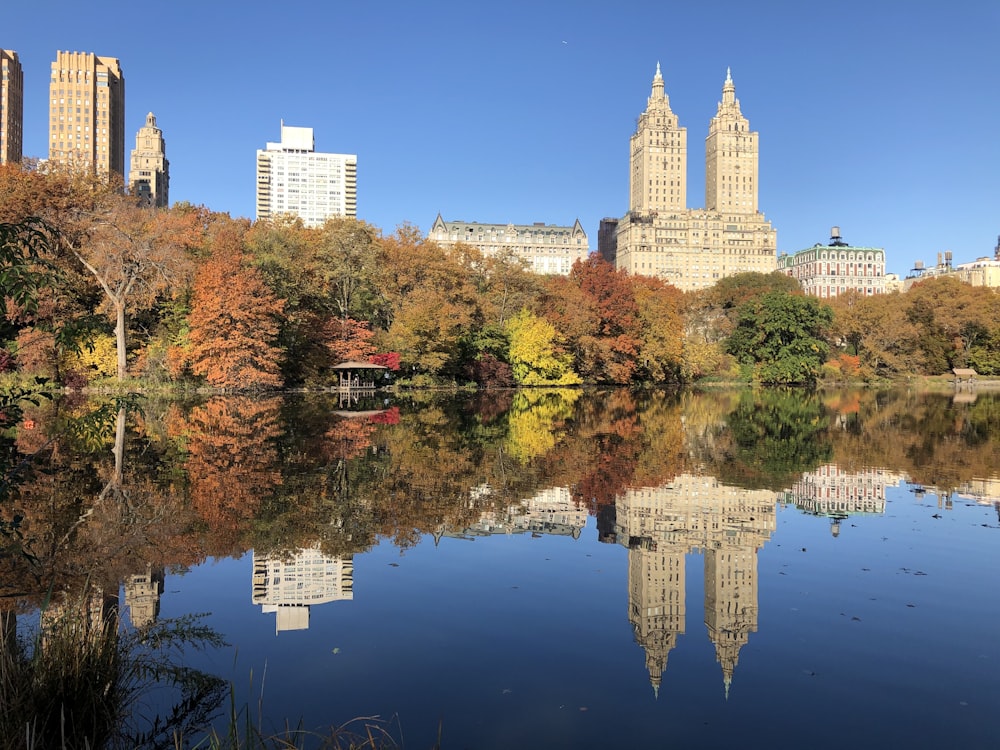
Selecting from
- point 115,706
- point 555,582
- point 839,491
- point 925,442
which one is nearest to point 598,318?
point 925,442

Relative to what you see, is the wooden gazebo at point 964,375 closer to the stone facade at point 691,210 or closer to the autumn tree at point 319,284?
the autumn tree at point 319,284

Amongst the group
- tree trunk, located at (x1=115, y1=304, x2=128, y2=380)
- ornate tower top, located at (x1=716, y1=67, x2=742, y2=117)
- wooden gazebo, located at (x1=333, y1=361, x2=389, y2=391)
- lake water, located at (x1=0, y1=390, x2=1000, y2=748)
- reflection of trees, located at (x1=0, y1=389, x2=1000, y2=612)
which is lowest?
lake water, located at (x1=0, y1=390, x2=1000, y2=748)

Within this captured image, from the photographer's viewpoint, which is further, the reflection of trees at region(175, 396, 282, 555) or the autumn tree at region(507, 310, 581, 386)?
the autumn tree at region(507, 310, 581, 386)

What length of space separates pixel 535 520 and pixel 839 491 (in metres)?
6.05

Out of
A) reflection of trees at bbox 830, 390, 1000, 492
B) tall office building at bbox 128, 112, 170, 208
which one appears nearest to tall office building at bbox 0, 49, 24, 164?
tall office building at bbox 128, 112, 170, 208

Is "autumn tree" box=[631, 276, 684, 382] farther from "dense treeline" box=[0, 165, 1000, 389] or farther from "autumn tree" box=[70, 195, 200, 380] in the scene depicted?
"autumn tree" box=[70, 195, 200, 380]

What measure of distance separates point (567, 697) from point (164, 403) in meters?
28.3

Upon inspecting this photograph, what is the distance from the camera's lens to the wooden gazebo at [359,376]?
40.6 meters

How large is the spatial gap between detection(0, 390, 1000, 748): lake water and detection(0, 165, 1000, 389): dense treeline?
11725mm

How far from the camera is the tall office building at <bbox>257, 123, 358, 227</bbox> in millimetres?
171000

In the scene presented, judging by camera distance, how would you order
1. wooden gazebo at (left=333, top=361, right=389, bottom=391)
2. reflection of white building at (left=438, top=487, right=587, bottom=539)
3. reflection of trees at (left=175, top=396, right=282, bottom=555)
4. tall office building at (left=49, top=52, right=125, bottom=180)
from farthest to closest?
tall office building at (left=49, top=52, right=125, bottom=180) → wooden gazebo at (left=333, top=361, right=389, bottom=391) → reflection of white building at (left=438, top=487, right=587, bottom=539) → reflection of trees at (left=175, top=396, right=282, bottom=555)

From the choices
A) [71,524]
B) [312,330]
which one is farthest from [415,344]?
[71,524]

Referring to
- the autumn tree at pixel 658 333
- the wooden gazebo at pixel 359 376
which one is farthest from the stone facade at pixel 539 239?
the wooden gazebo at pixel 359 376

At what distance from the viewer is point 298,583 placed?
24.4 ft
